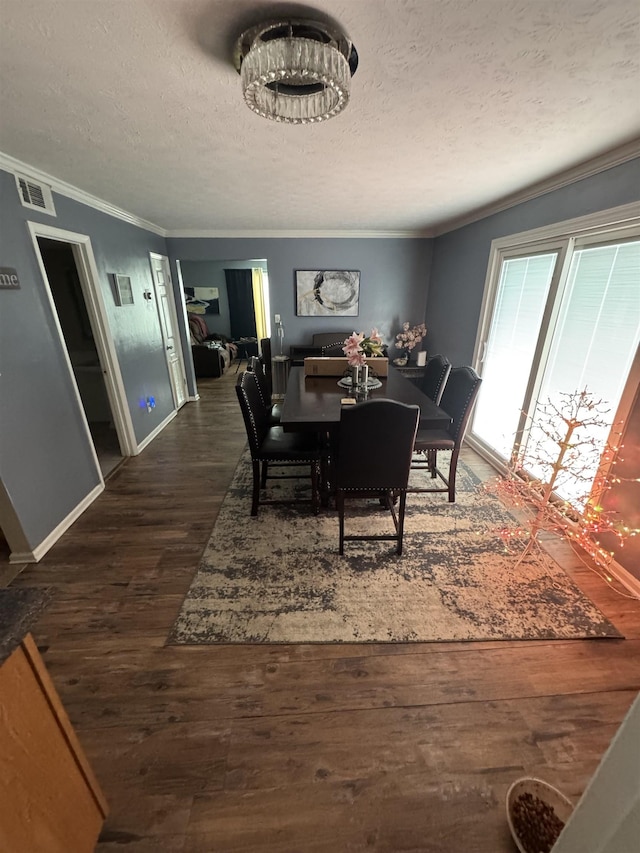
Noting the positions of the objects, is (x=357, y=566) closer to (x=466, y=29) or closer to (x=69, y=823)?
(x=69, y=823)

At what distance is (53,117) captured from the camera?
1477mm

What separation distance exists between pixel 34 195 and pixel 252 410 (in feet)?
6.50

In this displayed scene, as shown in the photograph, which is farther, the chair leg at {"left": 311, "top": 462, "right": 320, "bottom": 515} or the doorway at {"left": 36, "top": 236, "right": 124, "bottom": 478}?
the doorway at {"left": 36, "top": 236, "right": 124, "bottom": 478}

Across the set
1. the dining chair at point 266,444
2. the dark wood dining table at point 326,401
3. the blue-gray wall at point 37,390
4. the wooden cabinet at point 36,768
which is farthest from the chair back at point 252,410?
the wooden cabinet at point 36,768

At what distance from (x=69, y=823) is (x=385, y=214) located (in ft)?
14.7

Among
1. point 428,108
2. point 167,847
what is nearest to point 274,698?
point 167,847

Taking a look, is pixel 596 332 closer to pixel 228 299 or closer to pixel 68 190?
pixel 68 190

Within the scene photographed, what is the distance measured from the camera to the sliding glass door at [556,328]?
1932 millimetres

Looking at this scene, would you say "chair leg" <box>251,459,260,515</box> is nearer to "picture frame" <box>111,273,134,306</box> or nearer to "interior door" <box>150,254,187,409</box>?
"picture frame" <box>111,273,134,306</box>

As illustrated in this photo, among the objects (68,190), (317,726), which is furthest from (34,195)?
(317,726)

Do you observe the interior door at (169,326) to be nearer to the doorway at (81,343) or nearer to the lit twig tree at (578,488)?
the doorway at (81,343)

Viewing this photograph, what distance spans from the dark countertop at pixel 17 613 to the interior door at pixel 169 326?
3955 mm

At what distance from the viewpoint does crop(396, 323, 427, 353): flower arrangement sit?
4.67m

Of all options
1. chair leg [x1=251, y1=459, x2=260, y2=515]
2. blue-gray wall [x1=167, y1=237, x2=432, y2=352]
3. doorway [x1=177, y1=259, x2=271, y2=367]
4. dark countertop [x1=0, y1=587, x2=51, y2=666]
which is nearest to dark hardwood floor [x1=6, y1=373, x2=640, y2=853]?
dark countertop [x1=0, y1=587, x2=51, y2=666]
